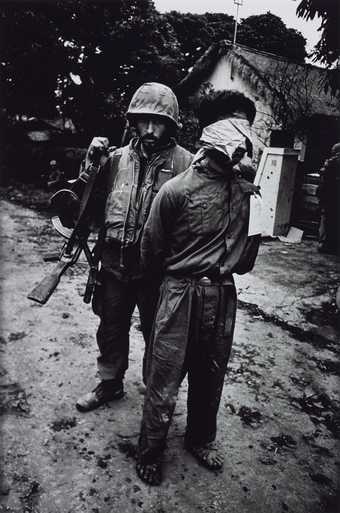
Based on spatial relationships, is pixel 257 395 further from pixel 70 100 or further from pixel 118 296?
pixel 70 100

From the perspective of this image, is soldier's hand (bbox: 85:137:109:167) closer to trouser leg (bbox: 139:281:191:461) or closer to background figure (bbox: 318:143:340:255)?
trouser leg (bbox: 139:281:191:461)

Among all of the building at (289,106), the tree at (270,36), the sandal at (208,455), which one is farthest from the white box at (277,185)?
the tree at (270,36)

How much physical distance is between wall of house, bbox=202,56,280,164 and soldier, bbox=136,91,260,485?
944 cm

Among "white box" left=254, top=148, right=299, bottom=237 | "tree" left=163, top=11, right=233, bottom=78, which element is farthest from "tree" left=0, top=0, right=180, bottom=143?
"tree" left=163, top=11, right=233, bottom=78

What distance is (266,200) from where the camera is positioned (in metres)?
9.20

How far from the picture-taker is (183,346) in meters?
2.31

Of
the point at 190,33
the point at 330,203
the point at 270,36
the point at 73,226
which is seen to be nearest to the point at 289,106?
the point at 330,203

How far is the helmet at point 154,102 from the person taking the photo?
2713mm

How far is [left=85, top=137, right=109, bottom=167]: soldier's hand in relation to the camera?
8.96ft

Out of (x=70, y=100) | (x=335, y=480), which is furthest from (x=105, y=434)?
(x=70, y=100)

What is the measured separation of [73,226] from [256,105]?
9917 mm

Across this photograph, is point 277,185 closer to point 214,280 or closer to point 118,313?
point 118,313

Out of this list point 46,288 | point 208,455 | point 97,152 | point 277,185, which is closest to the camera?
point 208,455

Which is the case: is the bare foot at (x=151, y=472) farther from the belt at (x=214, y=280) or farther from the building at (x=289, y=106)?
the building at (x=289, y=106)
